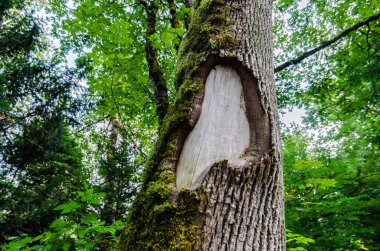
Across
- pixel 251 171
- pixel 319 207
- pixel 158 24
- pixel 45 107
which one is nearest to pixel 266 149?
pixel 251 171

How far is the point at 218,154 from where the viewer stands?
4.54 ft

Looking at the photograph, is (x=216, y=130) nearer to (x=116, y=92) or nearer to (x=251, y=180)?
(x=251, y=180)

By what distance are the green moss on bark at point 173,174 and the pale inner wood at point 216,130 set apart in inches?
2.8

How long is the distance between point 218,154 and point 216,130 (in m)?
0.14

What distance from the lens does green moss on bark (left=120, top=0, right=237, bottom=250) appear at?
1.20 m

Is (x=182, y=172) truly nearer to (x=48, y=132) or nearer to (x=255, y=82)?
(x=255, y=82)

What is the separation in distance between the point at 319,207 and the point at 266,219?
165 inches

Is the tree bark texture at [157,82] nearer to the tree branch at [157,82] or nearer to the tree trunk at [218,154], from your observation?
the tree branch at [157,82]

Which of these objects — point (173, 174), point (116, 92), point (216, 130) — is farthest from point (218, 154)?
point (116, 92)

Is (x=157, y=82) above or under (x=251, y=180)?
above

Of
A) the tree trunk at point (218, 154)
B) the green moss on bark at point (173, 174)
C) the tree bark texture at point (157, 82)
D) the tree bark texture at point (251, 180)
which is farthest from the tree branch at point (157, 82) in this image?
the tree bark texture at point (251, 180)

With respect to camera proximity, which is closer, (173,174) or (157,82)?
(173,174)

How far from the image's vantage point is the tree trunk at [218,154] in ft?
4.01

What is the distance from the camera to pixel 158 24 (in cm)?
735
